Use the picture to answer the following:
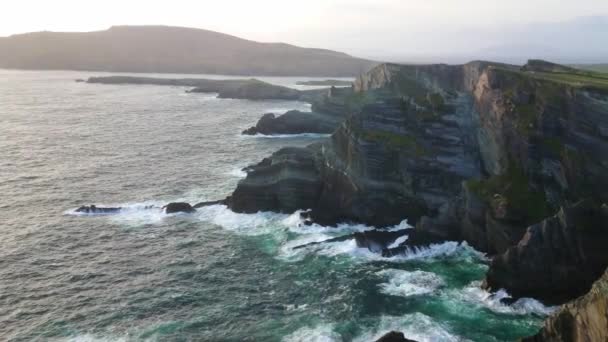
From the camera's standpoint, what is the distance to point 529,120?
50156 millimetres

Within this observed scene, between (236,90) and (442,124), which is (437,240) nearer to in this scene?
(442,124)

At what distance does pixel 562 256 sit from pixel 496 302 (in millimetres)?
5908

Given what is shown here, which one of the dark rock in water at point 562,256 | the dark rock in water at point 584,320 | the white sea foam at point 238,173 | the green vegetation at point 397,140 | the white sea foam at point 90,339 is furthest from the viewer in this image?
the white sea foam at point 238,173

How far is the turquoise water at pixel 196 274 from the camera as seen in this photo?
121 feet

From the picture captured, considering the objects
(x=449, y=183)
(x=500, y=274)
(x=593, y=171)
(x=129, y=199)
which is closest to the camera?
(x=500, y=274)

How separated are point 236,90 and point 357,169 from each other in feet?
416

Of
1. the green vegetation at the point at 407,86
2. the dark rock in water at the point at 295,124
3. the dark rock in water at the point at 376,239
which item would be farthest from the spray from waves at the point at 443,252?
the dark rock in water at the point at 295,124

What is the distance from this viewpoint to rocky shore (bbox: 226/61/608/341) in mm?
39219

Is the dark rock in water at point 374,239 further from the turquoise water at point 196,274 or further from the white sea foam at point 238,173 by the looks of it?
the white sea foam at point 238,173

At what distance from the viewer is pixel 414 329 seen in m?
36.0

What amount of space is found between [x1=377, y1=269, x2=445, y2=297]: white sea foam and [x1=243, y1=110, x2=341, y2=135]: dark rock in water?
66960mm

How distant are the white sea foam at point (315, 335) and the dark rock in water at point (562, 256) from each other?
14.3 metres

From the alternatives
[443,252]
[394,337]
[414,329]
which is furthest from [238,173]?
[394,337]

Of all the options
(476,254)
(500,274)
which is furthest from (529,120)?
(500,274)
